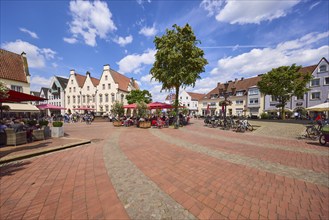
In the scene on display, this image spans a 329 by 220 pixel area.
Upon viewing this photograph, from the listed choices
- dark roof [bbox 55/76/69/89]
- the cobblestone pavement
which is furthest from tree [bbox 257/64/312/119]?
dark roof [bbox 55/76/69/89]

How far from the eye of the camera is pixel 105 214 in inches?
98.8

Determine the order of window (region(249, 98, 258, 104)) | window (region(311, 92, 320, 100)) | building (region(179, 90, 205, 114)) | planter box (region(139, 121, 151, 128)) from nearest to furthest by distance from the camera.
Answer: planter box (region(139, 121, 151, 128)) < window (region(311, 92, 320, 100)) < window (region(249, 98, 258, 104)) < building (region(179, 90, 205, 114))

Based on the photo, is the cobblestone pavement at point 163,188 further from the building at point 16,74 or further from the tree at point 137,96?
the tree at point 137,96

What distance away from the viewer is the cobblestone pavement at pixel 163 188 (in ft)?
8.62

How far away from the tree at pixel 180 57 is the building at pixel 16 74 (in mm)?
20019

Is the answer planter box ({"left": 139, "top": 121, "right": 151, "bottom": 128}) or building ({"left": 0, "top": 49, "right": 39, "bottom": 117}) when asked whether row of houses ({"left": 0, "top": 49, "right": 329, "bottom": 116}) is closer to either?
building ({"left": 0, "top": 49, "right": 39, "bottom": 117})

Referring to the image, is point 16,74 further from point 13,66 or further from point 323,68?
point 323,68

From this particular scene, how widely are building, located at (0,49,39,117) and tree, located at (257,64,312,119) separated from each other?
3937 cm

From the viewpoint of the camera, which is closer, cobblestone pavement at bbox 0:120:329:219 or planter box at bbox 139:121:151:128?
cobblestone pavement at bbox 0:120:329:219

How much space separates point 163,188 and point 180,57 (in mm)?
14211

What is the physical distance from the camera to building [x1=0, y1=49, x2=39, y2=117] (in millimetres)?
19131

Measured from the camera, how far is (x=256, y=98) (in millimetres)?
41188

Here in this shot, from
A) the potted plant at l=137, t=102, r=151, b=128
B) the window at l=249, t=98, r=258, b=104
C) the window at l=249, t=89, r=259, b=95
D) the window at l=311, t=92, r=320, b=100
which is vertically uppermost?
the window at l=249, t=89, r=259, b=95

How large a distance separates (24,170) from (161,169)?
4.23 meters
